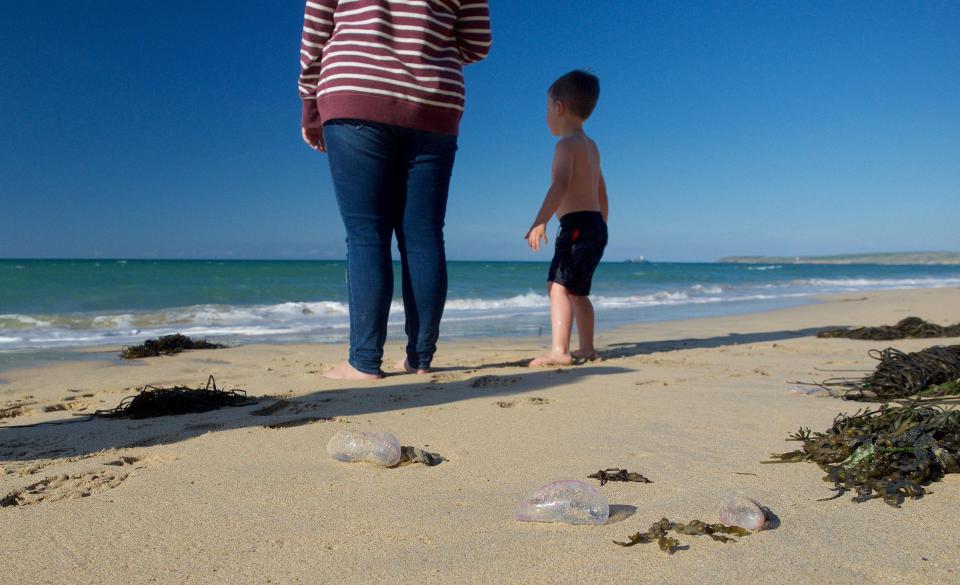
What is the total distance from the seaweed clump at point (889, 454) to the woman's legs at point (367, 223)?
6.57ft

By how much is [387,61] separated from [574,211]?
157 cm

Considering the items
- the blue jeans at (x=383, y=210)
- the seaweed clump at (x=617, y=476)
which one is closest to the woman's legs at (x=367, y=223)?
the blue jeans at (x=383, y=210)

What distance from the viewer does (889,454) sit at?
1.58 m

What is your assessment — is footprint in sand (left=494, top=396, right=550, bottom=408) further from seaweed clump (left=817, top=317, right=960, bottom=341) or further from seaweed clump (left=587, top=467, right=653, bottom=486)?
seaweed clump (left=817, top=317, right=960, bottom=341)

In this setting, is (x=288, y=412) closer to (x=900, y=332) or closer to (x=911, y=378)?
(x=911, y=378)

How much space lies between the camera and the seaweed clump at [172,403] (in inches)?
97.8

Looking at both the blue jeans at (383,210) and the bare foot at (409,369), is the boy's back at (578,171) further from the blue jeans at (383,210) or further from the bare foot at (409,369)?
the bare foot at (409,369)

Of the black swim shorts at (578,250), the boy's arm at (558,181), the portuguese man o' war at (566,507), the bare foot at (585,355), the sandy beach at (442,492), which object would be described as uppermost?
the boy's arm at (558,181)

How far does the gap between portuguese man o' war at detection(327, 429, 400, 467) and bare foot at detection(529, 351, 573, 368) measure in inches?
83.8

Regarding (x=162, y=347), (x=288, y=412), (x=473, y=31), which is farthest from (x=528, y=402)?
(x=162, y=347)

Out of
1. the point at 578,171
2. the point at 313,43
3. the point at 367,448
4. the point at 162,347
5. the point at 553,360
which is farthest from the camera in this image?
the point at 162,347

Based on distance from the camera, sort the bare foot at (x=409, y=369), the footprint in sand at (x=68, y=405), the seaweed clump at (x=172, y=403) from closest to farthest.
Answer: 1. the seaweed clump at (x=172, y=403)
2. the footprint in sand at (x=68, y=405)
3. the bare foot at (x=409, y=369)

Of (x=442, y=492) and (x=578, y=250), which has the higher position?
(x=578, y=250)

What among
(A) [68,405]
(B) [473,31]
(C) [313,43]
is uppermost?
(B) [473,31]
